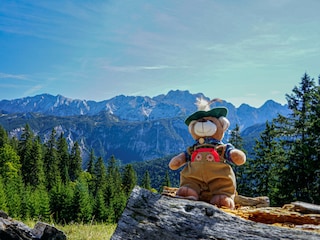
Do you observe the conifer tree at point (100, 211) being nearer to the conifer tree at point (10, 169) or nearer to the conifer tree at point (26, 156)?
the conifer tree at point (10, 169)

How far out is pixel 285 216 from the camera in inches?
164

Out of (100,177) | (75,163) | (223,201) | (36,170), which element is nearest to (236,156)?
(223,201)

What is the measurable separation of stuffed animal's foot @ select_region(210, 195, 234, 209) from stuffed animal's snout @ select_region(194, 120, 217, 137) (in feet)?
4.32

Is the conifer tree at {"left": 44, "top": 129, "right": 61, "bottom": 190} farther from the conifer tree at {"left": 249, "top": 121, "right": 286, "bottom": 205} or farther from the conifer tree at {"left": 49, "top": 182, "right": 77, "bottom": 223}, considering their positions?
the conifer tree at {"left": 249, "top": 121, "right": 286, "bottom": 205}

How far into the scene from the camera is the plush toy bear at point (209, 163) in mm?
5722

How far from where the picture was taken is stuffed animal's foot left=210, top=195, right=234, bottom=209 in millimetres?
5383

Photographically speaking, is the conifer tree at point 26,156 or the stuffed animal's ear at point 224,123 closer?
the stuffed animal's ear at point 224,123

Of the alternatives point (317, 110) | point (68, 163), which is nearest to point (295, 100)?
point (317, 110)

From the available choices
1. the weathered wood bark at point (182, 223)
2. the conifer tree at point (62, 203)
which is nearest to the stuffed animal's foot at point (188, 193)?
the weathered wood bark at point (182, 223)

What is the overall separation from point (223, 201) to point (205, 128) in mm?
1503

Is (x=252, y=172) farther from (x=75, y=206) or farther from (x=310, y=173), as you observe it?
(x=75, y=206)

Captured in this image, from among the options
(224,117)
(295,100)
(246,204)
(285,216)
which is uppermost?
(295,100)

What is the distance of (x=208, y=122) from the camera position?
20.9 ft

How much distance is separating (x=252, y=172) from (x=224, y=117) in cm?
2623
